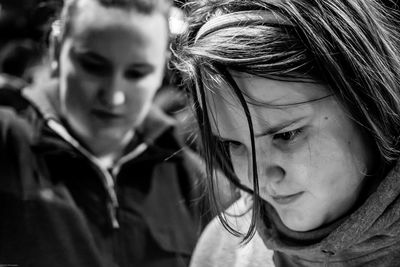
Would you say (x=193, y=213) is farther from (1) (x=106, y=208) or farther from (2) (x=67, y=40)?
(2) (x=67, y=40)

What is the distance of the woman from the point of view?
80 centimetres

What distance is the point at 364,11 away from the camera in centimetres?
59

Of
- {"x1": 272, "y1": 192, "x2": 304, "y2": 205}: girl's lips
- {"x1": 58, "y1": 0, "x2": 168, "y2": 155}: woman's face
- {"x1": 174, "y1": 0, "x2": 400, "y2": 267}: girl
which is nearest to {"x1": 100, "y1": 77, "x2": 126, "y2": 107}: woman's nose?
{"x1": 58, "y1": 0, "x2": 168, "y2": 155}: woman's face

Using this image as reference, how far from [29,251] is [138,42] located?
1.13 ft

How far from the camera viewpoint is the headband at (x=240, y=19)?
0.58m

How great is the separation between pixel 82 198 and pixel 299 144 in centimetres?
39

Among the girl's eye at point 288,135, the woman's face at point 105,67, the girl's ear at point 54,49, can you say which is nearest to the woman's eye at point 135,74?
the woman's face at point 105,67

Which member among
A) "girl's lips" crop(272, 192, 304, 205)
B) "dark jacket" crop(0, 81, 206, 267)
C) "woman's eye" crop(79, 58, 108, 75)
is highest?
"woman's eye" crop(79, 58, 108, 75)

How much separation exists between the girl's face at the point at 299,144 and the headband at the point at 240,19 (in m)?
0.06

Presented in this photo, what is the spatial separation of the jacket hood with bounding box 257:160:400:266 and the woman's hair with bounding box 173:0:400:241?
4 centimetres

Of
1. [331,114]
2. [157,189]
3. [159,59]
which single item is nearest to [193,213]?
[157,189]

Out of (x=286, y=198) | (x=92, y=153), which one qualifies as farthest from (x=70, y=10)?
(x=286, y=198)

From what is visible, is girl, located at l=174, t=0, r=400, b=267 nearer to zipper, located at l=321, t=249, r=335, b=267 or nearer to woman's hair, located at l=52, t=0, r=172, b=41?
zipper, located at l=321, t=249, r=335, b=267

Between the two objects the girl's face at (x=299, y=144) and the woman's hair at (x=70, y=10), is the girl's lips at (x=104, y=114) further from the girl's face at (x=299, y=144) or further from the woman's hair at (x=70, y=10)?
the girl's face at (x=299, y=144)
